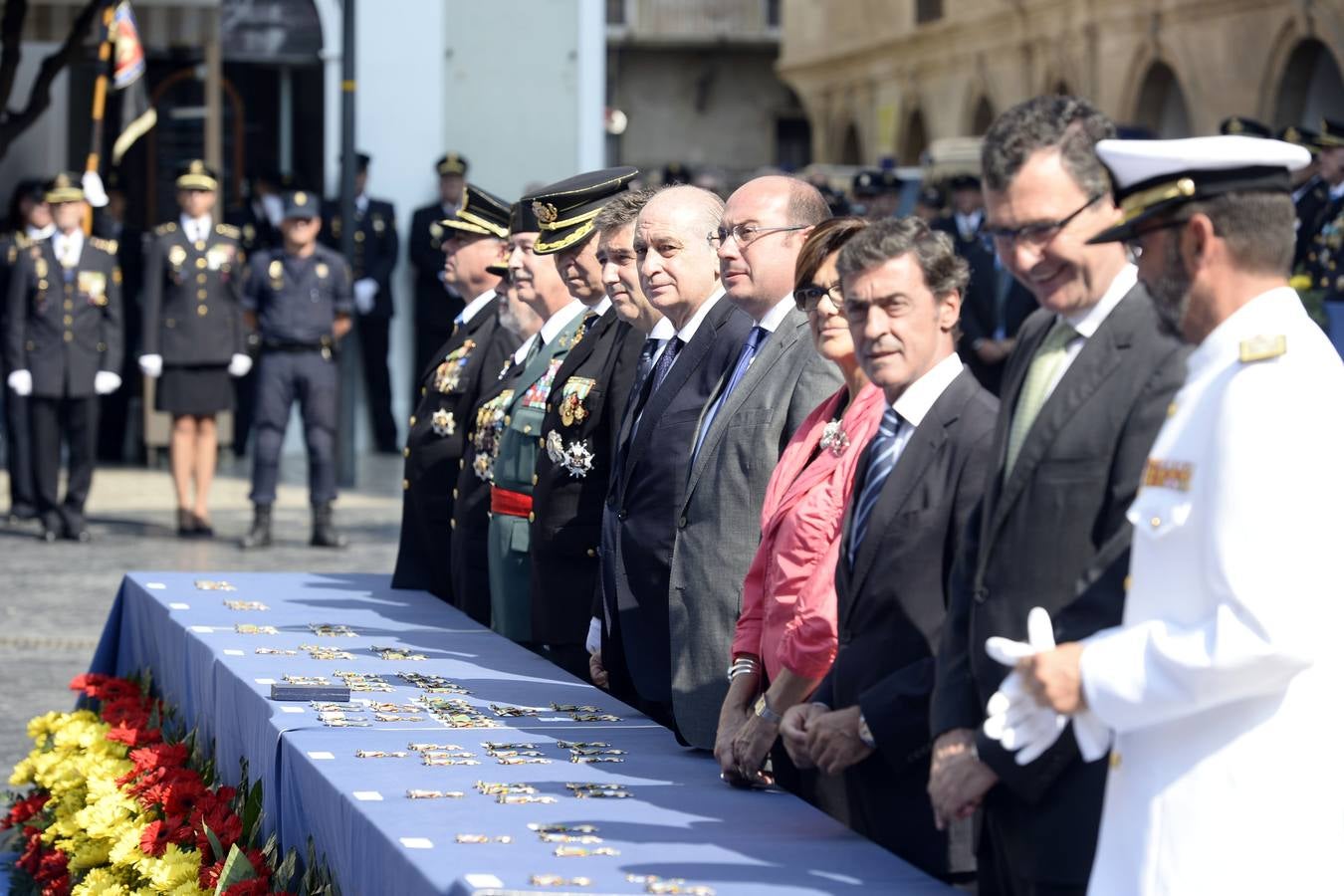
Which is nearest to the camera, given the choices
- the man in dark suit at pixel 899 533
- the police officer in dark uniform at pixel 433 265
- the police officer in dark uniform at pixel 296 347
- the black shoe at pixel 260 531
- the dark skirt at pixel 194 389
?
the man in dark suit at pixel 899 533

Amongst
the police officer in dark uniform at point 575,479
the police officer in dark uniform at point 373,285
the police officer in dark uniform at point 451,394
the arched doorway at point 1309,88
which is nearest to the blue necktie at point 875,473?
the police officer in dark uniform at point 575,479

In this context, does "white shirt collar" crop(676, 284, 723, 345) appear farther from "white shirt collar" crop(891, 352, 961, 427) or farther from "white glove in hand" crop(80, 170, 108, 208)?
"white glove in hand" crop(80, 170, 108, 208)

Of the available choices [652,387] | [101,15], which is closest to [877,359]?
[652,387]

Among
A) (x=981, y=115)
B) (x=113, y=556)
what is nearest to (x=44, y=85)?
(x=113, y=556)

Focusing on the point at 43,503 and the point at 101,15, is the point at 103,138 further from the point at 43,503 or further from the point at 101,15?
the point at 43,503

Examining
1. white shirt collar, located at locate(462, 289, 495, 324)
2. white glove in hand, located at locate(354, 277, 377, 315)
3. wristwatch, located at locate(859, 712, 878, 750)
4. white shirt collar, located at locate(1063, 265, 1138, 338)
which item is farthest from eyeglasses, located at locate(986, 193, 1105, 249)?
white glove in hand, located at locate(354, 277, 377, 315)

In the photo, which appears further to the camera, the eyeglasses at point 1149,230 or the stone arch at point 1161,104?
the stone arch at point 1161,104

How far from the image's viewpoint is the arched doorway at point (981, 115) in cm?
3444

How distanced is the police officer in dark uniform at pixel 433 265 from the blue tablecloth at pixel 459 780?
10679 mm

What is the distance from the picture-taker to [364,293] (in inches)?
683

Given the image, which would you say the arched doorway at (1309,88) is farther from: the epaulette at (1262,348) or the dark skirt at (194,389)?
the epaulette at (1262,348)

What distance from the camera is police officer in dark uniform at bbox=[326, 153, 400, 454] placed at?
56.5 feet

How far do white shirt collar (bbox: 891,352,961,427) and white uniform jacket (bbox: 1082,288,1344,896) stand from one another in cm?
103

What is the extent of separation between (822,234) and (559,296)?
2364 millimetres
